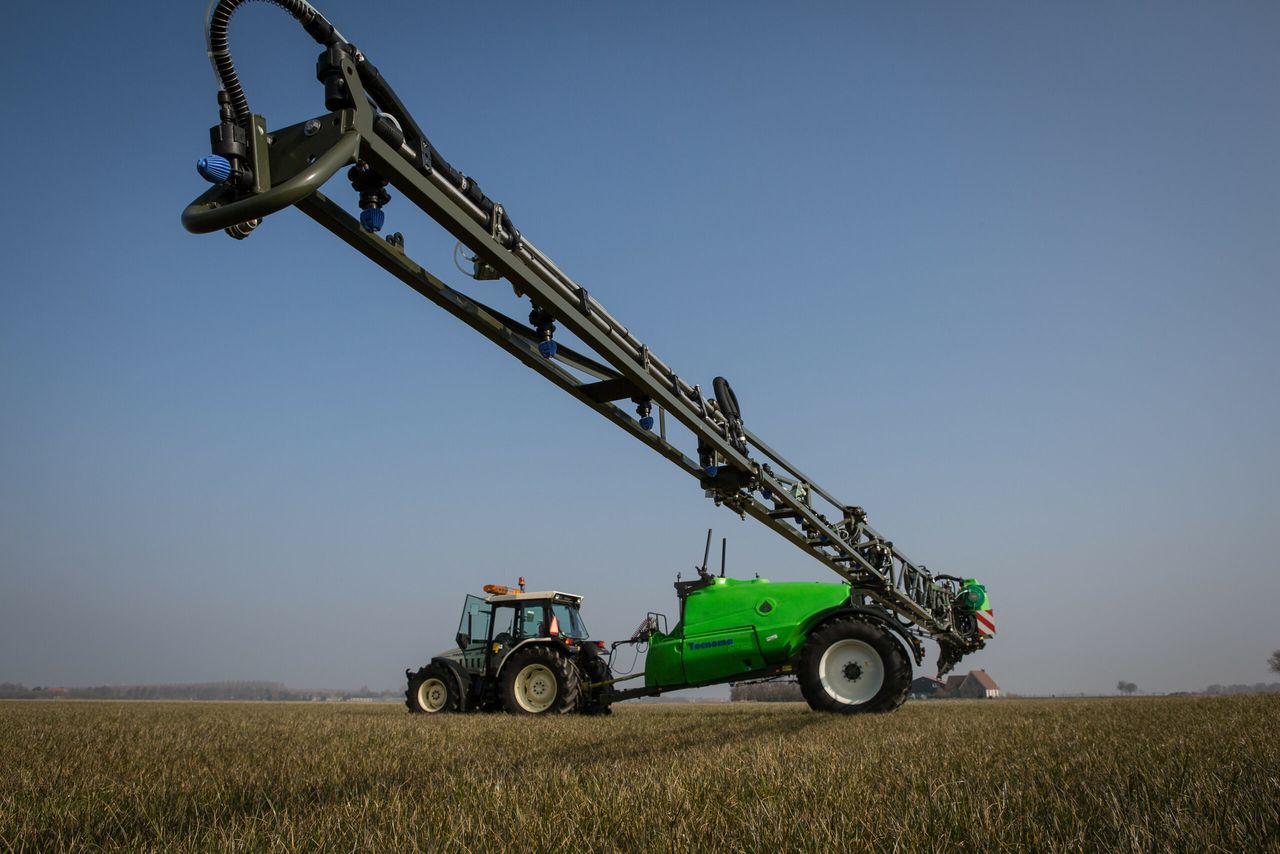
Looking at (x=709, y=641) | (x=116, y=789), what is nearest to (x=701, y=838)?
(x=116, y=789)

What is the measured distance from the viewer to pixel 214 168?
10.9 feet

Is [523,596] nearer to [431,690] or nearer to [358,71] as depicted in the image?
[431,690]

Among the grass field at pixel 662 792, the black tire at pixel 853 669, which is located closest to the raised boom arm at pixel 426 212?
the grass field at pixel 662 792

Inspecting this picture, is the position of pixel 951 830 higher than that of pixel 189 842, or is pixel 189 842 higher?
pixel 951 830

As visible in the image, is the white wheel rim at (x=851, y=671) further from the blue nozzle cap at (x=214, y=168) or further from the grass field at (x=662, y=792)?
the blue nozzle cap at (x=214, y=168)

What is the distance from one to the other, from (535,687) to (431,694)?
2.18 m

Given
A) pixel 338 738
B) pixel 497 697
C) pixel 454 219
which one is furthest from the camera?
pixel 497 697

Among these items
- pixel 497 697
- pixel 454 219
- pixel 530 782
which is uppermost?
pixel 454 219

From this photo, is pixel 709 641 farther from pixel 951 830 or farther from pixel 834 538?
pixel 951 830

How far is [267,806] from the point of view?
3.49 m

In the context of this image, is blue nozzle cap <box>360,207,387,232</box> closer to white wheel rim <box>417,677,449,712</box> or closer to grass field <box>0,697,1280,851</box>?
grass field <box>0,697,1280,851</box>

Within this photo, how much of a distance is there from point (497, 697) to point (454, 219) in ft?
36.1

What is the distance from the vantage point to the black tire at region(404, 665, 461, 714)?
1328cm

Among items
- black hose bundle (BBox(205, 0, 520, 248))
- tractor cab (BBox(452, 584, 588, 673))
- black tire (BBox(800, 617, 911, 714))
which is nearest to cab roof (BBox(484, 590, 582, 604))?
tractor cab (BBox(452, 584, 588, 673))
